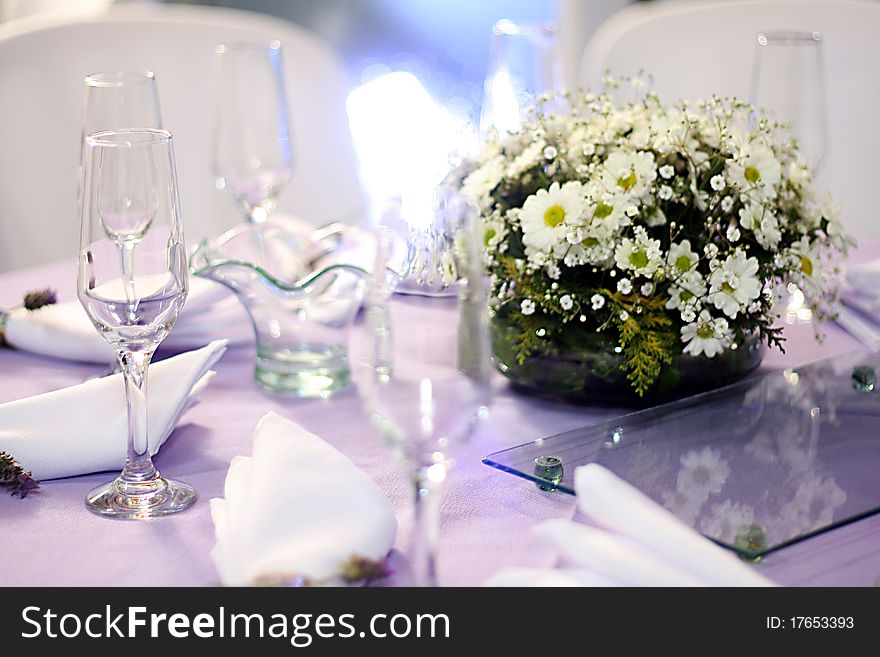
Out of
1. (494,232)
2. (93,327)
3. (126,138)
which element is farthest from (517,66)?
(126,138)

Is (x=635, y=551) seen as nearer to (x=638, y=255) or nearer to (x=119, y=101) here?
(x=638, y=255)

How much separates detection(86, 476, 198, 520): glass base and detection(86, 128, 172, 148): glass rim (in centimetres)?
28

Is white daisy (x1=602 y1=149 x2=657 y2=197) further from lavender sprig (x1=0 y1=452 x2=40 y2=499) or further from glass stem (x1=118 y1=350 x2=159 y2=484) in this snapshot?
lavender sprig (x1=0 y1=452 x2=40 y2=499)

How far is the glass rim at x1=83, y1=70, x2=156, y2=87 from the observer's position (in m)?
1.18

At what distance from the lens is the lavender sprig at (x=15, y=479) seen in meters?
0.94

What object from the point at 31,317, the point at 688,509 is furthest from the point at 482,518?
the point at 31,317

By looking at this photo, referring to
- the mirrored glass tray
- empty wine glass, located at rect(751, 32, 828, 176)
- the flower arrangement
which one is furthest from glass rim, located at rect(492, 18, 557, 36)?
the mirrored glass tray

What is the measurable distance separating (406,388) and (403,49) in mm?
3762

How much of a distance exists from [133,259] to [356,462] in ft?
0.90

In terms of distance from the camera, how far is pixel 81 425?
99 centimetres

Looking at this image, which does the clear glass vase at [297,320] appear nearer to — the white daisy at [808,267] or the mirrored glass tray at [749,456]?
the mirrored glass tray at [749,456]
